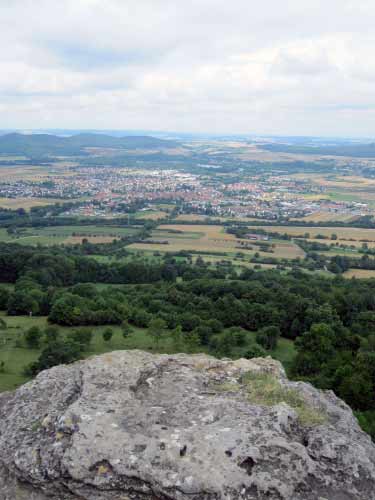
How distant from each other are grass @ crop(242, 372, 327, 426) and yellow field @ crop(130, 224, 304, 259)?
7048cm

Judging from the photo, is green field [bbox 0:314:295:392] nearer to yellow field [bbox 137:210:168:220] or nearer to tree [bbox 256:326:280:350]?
tree [bbox 256:326:280:350]

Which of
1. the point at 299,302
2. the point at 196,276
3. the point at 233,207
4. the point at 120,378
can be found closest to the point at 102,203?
the point at 233,207

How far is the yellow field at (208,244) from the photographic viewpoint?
8894 centimetres

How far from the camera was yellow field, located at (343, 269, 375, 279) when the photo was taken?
71.4 meters

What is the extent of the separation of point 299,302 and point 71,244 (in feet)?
180

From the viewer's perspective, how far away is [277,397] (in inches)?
574

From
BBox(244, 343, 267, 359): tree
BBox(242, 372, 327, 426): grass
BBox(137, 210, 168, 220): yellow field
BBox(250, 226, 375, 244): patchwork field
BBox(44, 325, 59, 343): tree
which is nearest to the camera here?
BBox(242, 372, 327, 426): grass

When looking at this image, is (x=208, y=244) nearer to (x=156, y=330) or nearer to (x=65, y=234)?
(x=65, y=234)

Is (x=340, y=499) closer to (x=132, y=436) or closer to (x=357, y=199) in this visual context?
(x=132, y=436)

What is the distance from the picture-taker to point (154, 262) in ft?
259

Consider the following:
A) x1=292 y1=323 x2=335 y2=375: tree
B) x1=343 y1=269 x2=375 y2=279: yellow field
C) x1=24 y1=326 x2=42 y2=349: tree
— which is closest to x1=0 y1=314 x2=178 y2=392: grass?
x1=24 y1=326 x2=42 y2=349: tree

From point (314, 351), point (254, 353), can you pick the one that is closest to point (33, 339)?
point (254, 353)

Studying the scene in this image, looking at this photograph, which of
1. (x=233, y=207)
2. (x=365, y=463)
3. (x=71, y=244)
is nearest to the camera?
(x=365, y=463)

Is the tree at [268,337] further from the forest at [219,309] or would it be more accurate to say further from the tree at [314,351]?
the tree at [314,351]
